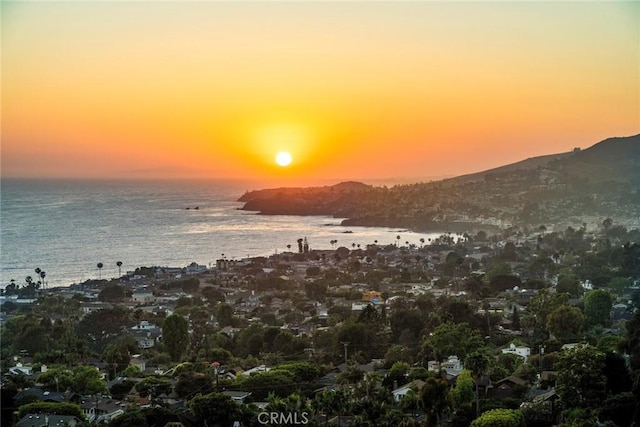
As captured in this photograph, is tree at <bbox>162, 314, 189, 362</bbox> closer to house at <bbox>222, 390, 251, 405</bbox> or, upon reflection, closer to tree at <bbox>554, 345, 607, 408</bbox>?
house at <bbox>222, 390, 251, 405</bbox>

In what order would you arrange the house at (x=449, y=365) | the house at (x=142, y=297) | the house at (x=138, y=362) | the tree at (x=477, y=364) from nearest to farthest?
the tree at (x=477, y=364) < the house at (x=449, y=365) < the house at (x=138, y=362) < the house at (x=142, y=297)

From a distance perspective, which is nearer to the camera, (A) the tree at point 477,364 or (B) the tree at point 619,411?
(B) the tree at point 619,411

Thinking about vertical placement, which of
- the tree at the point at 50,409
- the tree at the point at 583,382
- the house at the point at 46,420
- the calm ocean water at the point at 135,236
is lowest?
the house at the point at 46,420

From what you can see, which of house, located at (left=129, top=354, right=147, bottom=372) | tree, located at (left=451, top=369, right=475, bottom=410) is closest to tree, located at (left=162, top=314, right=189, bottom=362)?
house, located at (left=129, top=354, right=147, bottom=372)

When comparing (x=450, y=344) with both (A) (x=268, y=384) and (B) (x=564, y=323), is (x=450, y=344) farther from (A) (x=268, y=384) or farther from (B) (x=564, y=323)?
(A) (x=268, y=384)

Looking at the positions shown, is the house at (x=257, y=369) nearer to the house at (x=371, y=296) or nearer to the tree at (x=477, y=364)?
the tree at (x=477, y=364)

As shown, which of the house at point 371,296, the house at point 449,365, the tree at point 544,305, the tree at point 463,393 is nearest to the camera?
the tree at point 463,393

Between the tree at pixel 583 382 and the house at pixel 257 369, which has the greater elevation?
the tree at pixel 583 382

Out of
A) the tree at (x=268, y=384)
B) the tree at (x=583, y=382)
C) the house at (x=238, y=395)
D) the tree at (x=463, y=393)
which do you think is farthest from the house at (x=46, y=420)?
the tree at (x=583, y=382)
